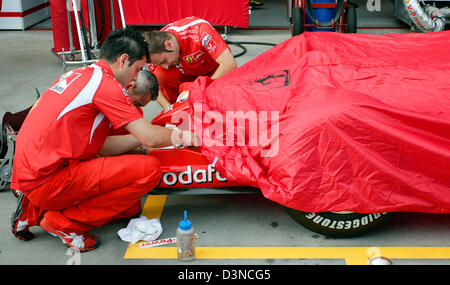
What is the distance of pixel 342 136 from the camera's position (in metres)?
2.58

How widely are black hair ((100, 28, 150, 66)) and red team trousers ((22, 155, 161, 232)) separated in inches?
22.0

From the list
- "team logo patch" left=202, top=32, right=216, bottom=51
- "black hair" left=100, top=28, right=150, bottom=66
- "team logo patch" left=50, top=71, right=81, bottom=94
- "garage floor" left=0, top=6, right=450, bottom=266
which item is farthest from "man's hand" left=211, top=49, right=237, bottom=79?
"team logo patch" left=50, top=71, right=81, bottom=94

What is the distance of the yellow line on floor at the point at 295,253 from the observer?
2.71m

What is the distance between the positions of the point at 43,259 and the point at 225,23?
582 cm

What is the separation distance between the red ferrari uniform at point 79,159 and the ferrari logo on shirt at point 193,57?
1.38 metres

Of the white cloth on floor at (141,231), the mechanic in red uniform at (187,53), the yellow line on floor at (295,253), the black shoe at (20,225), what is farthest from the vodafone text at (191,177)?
the mechanic in red uniform at (187,53)

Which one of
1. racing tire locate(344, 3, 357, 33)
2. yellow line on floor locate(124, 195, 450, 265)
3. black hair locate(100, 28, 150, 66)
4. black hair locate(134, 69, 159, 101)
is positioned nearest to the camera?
yellow line on floor locate(124, 195, 450, 265)

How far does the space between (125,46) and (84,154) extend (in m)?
0.63

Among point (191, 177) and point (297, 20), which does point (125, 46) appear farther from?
point (297, 20)

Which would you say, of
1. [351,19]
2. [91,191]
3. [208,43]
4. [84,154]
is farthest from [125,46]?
[351,19]

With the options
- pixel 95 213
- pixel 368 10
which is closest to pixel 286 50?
pixel 95 213

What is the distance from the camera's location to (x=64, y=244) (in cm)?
289

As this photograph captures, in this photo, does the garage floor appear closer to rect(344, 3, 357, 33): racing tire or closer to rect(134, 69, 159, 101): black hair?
rect(134, 69, 159, 101): black hair

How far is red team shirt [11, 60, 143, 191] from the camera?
8.70 feet
